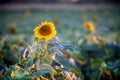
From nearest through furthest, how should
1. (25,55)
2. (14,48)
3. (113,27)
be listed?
(25,55) < (14,48) < (113,27)

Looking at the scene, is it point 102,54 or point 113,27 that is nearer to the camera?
point 102,54

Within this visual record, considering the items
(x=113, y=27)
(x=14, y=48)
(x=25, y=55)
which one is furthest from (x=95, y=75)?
(x=113, y=27)

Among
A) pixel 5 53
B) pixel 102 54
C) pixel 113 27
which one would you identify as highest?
pixel 5 53

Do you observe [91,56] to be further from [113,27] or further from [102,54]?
[113,27]

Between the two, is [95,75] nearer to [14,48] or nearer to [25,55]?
[25,55]

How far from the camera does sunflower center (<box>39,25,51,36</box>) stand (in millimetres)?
1893

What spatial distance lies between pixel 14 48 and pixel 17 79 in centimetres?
110

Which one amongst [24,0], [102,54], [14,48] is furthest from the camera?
[24,0]

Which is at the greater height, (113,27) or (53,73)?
(53,73)

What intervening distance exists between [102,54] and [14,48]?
72 cm

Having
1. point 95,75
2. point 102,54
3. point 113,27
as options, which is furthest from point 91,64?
point 113,27

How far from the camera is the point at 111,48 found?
9.51 ft

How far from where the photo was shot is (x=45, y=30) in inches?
74.7

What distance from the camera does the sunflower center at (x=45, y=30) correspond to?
6.21 feet
